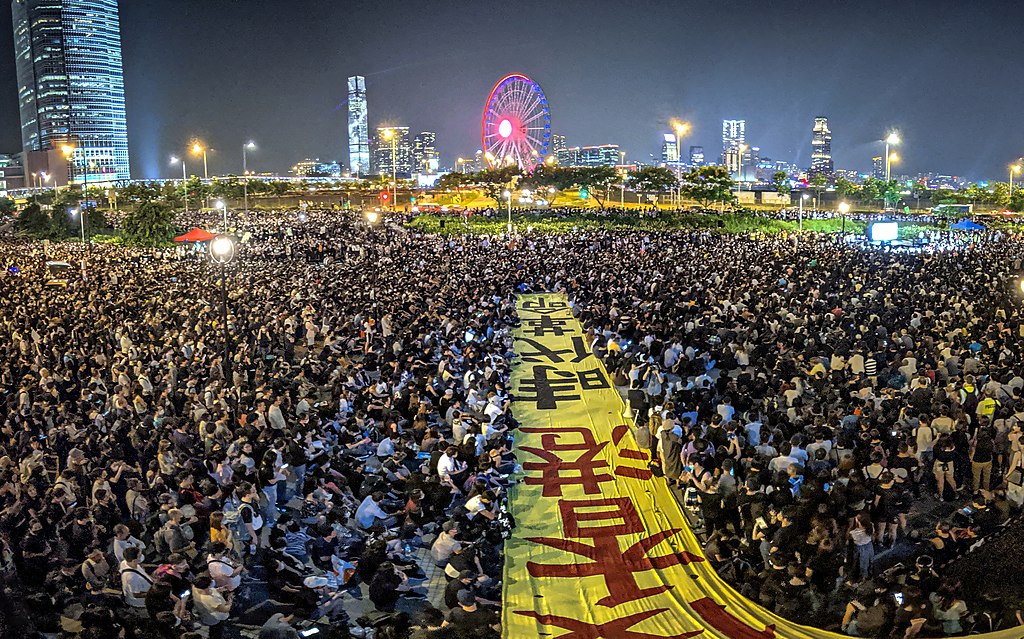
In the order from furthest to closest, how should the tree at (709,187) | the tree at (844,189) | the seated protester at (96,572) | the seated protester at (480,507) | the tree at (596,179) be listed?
1. the tree at (596,179)
2. the tree at (844,189)
3. the tree at (709,187)
4. the seated protester at (480,507)
5. the seated protester at (96,572)

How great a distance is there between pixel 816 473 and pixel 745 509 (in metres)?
1.38

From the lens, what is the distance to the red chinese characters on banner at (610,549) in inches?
315

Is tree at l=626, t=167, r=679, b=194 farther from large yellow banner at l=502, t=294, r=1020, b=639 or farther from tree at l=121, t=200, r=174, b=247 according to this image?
large yellow banner at l=502, t=294, r=1020, b=639

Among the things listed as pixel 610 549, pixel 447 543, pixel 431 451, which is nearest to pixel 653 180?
pixel 431 451

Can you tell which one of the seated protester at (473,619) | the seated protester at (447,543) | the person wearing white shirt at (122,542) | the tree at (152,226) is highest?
the tree at (152,226)

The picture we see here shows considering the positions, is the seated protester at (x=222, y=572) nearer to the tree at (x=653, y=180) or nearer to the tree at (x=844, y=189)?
the tree at (x=653, y=180)

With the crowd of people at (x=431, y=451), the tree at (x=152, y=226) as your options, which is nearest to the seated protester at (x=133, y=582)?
the crowd of people at (x=431, y=451)

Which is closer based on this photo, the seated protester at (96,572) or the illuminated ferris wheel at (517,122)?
the seated protester at (96,572)

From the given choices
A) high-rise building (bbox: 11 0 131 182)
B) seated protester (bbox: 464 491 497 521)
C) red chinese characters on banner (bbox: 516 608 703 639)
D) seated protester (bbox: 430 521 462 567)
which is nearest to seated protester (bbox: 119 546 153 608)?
seated protester (bbox: 430 521 462 567)

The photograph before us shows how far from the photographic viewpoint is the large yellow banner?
7.30 m

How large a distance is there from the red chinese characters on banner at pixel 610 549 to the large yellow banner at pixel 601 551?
1 cm

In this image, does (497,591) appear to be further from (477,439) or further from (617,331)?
(617,331)

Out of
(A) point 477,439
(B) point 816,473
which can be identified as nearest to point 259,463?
(A) point 477,439

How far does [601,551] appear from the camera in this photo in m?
8.72
